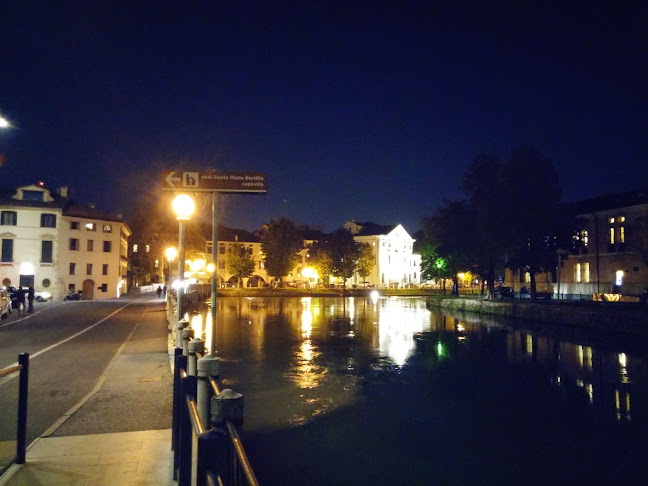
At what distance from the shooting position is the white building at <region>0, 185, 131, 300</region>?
4984 cm

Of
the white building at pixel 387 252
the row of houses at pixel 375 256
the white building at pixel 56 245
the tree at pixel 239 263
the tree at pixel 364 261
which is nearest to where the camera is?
the white building at pixel 56 245

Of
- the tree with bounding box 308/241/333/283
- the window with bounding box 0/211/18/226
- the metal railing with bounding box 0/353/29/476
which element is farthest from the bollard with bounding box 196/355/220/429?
the tree with bounding box 308/241/333/283

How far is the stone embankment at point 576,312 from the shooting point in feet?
82.8

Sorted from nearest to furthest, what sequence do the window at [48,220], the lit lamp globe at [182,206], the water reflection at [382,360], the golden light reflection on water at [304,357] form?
the lit lamp globe at [182,206] < the golden light reflection on water at [304,357] < the water reflection at [382,360] < the window at [48,220]

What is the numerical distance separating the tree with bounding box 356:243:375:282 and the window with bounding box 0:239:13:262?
53102 mm

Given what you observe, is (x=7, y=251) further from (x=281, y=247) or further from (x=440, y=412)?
(x=440, y=412)

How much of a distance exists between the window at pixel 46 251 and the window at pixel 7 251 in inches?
103

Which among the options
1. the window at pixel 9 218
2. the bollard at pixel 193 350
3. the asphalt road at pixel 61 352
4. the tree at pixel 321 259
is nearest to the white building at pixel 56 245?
the window at pixel 9 218

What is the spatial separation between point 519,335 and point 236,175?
20.5 meters

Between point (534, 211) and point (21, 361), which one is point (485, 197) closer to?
point (534, 211)

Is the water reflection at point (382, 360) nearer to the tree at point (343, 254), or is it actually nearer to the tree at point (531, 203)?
the tree at point (531, 203)

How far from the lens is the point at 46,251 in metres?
51.2

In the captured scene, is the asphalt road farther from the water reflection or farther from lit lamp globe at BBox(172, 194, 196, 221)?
lit lamp globe at BBox(172, 194, 196, 221)

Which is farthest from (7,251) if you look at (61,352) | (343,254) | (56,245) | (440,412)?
(440,412)
